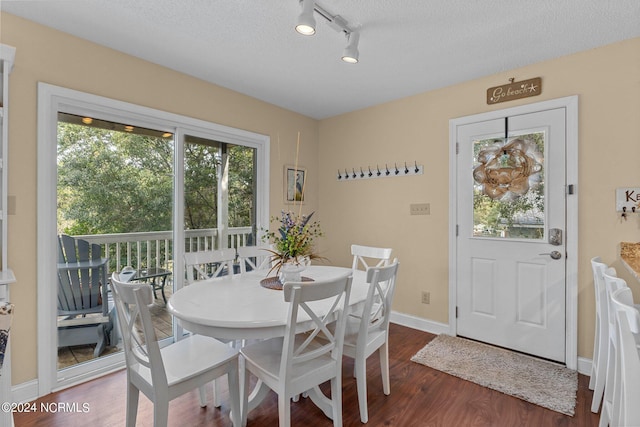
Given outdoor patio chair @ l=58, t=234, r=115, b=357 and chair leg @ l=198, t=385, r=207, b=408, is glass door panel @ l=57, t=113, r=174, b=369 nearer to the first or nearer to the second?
outdoor patio chair @ l=58, t=234, r=115, b=357

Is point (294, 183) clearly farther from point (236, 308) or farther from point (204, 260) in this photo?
point (236, 308)

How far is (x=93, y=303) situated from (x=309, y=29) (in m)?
2.56

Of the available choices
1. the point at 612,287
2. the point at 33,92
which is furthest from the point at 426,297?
the point at 33,92

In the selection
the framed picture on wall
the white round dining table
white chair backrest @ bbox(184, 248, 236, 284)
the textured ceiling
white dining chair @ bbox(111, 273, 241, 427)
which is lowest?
white dining chair @ bbox(111, 273, 241, 427)

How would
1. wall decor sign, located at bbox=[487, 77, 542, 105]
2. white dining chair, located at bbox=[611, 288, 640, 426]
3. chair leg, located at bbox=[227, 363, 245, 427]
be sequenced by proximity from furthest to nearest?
1. wall decor sign, located at bbox=[487, 77, 542, 105]
2. chair leg, located at bbox=[227, 363, 245, 427]
3. white dining chair, located at bbox=[611, 288, 640, 426]

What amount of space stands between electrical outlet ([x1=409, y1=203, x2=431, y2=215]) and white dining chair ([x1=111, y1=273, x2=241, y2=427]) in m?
2.34

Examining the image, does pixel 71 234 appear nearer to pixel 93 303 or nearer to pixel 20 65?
pixel 93 303

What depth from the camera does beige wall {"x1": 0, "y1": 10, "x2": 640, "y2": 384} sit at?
203cm

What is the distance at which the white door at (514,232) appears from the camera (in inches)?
99.5

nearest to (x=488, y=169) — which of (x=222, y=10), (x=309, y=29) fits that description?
(x=309, y=29)

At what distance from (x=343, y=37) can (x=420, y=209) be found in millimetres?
1856

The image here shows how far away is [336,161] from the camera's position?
13.4 ft

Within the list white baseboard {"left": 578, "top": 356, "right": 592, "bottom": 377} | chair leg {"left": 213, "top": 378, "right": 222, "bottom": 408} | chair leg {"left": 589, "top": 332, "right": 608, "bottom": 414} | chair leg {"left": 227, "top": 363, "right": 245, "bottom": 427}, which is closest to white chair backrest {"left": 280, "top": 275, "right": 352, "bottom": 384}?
chair leg {"left": 227, "top": 363, "right": 245, "bottom": 427}

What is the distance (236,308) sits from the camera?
1664 millimetres
